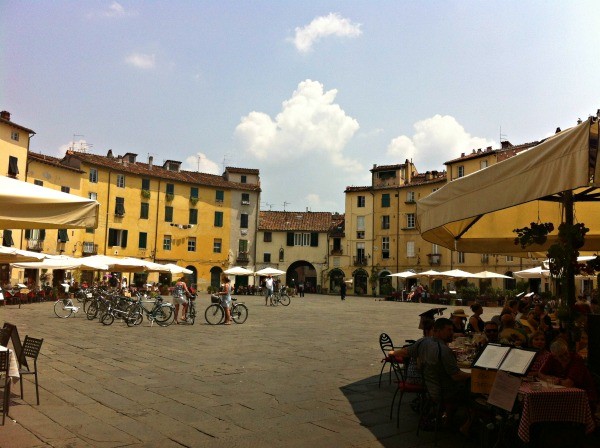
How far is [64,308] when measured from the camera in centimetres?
1864

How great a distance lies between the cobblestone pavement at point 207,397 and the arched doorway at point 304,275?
48.8 meters

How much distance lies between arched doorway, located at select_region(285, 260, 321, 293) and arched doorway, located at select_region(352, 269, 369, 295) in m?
5.10

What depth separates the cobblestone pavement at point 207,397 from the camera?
500cm

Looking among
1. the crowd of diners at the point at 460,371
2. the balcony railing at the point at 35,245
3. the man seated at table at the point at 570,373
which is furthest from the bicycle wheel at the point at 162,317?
the balcony railing at the point at 35,245

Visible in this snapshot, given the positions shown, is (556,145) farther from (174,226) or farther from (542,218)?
(174,226)

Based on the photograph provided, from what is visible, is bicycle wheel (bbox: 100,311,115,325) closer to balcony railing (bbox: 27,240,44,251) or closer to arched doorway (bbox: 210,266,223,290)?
balcony railing (bbox: 27,240,44,251)

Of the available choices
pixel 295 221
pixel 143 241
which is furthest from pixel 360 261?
pixel 143 241

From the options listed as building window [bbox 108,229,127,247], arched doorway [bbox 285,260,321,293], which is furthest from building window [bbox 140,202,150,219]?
arched doorway [bbox 285,260,321,293]

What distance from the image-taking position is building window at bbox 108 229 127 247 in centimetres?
4791

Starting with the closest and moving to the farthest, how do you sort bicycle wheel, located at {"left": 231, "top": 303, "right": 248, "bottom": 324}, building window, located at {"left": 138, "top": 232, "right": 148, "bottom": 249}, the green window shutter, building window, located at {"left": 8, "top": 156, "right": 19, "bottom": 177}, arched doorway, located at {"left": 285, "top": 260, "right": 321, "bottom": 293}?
bicycle wheel, located at {"left": 231, "top": 303, "right": 248, "bottom": 324}, building window, located at {"left": 8, "top": 156, "right": 19, "bottom": 177}, building window, located at {"left": 138, "top": 232, "right": 148, "bottom": 249}, the green window shutter, arched doorway, located at {"left": 285, "top": 260, "right": 321, "bottom": 293}

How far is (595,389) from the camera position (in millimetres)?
4684

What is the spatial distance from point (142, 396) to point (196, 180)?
1989 inches

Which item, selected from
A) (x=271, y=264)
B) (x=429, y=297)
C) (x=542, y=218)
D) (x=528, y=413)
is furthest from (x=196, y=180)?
(x=528, y=413)

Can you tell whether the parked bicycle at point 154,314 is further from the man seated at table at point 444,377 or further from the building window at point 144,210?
the building window at point 144,210
